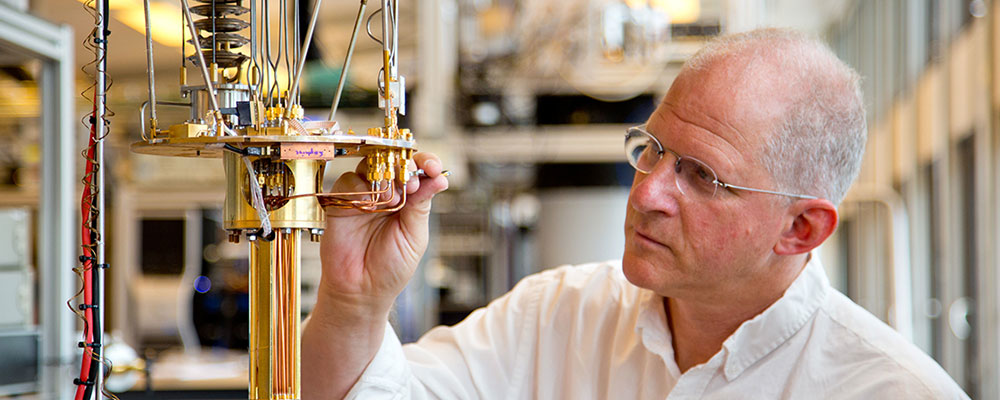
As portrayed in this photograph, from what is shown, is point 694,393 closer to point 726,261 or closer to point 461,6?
point 726,261

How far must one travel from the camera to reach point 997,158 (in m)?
4.56

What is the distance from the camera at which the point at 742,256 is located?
1138 mm

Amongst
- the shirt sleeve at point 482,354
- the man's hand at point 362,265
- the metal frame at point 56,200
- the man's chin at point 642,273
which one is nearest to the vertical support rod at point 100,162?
the man's hand at point 362,265

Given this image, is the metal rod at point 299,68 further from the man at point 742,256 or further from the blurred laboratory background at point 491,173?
the blurred laboratory background at point 491,173

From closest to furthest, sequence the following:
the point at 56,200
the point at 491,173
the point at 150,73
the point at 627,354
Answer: the point at 150,73, the point at 627,354, the point at 56,200, the point at 491,173

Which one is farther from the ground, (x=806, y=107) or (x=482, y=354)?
(x=806, y=107)

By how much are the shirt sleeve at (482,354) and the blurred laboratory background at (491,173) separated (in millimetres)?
631

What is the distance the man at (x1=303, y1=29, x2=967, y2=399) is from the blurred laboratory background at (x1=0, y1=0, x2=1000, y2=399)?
72 centimetres

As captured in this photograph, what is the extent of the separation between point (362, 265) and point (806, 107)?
1.88 feet

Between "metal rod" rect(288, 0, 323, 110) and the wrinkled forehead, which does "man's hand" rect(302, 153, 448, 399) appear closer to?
"metal rod" rect(288, 0, 323, 110)

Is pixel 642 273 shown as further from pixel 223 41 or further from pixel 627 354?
pixel 223 41

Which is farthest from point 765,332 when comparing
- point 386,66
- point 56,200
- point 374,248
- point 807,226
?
point 56,200

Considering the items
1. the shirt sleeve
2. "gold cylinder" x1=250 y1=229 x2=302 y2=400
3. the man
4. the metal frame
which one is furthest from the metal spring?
the metal frame

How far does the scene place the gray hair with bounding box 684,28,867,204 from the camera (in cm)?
113
